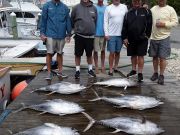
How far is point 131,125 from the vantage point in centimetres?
498

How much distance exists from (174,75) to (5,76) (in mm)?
3745

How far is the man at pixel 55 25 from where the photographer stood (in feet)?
25.1

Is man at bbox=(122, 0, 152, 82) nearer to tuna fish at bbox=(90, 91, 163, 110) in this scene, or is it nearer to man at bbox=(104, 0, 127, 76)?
man at bbox=(104, 0, 127, 76)

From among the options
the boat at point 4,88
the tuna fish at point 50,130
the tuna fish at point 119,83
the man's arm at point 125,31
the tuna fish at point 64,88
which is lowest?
the boat at point 4,88

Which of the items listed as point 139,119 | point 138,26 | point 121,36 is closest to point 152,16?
point 138,26

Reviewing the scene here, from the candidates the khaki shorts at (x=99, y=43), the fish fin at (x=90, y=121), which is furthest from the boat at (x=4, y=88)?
the fish fin at (x=90, y=121)

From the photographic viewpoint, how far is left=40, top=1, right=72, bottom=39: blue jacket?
763 cm

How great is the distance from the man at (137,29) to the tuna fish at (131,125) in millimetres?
2786

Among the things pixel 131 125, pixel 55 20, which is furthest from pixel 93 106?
pixel 55 20

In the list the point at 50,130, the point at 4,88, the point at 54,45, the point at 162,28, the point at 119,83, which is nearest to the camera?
the point at 50,130

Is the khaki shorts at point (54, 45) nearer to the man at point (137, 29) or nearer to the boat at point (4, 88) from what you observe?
the boat at point (4, 88)

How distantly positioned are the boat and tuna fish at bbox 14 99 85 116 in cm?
222

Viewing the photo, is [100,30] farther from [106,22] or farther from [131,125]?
[131,125]

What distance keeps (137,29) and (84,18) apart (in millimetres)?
1034
